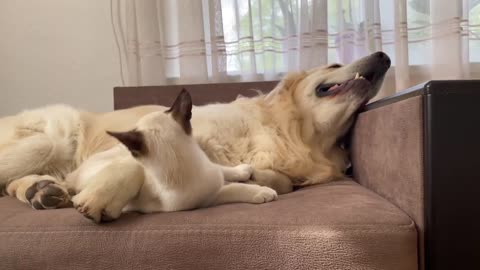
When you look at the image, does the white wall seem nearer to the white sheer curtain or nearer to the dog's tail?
the white sheer curtain

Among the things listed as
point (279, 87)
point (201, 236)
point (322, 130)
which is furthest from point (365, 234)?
point (279, 87)

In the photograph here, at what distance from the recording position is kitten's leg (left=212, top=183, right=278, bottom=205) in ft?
3.69

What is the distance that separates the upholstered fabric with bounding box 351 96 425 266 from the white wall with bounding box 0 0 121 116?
1623mm

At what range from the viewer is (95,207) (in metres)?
0.93

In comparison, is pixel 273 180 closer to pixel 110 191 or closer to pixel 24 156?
pixel 110 191

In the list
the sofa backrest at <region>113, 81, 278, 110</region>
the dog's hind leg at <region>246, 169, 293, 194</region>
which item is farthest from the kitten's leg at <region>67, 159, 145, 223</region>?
the sofa backrest at <region>113, 81, 278, 110</region>

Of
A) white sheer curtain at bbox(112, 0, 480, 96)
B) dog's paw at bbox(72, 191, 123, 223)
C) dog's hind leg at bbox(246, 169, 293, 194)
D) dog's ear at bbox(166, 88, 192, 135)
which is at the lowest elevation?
dog's hind leg at bbox(246, 169, 293, 194)

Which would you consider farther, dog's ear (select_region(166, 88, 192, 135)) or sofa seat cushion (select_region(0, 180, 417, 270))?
dog's ear (select_region(166, 88, 192, 135))

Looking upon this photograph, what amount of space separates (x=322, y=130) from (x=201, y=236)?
0.88m

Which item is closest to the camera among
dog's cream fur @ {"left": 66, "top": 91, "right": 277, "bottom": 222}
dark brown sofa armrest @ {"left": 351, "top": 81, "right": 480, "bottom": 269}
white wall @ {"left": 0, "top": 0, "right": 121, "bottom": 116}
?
dark brown sofa armrest @ {"left": 351, "top": 81, "right": 480, "bottom": 269}

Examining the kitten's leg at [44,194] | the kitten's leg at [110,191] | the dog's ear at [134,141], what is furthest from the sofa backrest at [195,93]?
the dog's ear at [134,141]

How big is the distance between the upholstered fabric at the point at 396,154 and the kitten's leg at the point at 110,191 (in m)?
0.61

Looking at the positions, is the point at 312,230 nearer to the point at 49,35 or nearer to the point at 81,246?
the point at 81,246

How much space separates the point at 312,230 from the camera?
0.87 meters
